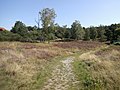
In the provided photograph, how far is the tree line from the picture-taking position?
66625 mm

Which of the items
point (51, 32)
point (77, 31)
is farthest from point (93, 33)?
point (51, 32)

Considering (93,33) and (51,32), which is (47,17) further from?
(93,33)

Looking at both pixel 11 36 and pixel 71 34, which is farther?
pixel 71 34

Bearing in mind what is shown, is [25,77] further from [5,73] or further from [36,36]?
[36,36]

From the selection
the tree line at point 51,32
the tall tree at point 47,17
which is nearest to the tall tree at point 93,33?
the tree line at point 51,32

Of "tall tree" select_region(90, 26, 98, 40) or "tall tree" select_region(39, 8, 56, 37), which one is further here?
"tall tree" select_region(90, 26, 98, 40)

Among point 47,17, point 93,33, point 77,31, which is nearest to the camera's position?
point 47,17

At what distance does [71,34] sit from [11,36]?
38023 millimetres

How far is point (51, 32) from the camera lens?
74750 millimetres

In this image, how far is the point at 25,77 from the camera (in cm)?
1314

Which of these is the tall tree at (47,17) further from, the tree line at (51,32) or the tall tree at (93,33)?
the tall tree at (93,33)

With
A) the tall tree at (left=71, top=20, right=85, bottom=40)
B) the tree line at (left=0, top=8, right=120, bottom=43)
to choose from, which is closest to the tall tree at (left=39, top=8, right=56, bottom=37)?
Answer: the tree line at (left=0, top=8, right=120, bottom=43)

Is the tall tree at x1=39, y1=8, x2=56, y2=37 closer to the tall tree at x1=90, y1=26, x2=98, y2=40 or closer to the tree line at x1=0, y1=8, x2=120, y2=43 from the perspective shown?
the tree line at x1=0, y1=8, x2=120, y2=43

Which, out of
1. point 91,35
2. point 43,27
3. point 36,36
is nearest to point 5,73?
point 43,27
